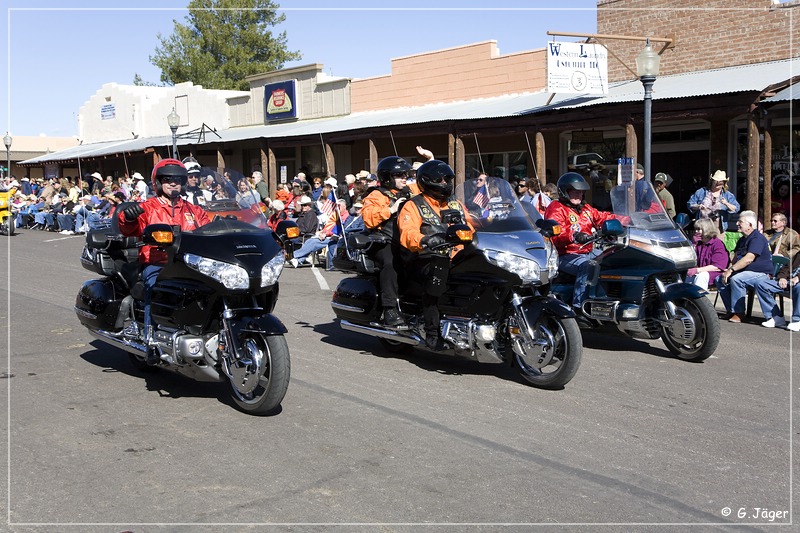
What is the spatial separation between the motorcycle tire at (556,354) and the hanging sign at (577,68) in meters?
11.8

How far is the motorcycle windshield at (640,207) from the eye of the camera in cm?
806

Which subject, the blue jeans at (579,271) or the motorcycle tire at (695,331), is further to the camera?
the blue jeans at (579,271)

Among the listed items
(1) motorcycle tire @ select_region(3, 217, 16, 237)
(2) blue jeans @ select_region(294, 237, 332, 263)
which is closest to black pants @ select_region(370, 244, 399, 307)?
(2) blue jeans @ select_region(294, 237, 332, 263)

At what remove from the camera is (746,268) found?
34.0ft

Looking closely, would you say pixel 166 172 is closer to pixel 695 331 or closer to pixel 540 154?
pixel 695 331

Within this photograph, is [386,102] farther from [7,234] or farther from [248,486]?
[248,486]

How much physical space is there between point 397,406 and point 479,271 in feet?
4.44

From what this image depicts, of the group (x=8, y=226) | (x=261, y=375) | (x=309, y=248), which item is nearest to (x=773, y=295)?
(x=261, y=375)

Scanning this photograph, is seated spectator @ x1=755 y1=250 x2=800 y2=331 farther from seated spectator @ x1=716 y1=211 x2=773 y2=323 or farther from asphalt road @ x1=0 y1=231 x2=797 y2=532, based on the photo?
asphalt road @ x1=0 y1=231 x2=797 y2=532

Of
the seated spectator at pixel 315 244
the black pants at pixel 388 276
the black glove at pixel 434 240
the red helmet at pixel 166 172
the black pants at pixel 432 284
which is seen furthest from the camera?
the seated spectator at pixel 315 244

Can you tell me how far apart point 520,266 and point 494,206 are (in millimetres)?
736

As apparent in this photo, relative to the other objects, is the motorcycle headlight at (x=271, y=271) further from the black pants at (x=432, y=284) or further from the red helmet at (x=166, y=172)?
the black pants at (x=432, y=284)

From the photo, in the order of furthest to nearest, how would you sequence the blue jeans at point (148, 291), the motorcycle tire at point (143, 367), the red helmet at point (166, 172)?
1. the motorcycle tire at point (143, 367)
2. the red helmet at point (166, 172)
3. the blue jeans at point (148, 291)

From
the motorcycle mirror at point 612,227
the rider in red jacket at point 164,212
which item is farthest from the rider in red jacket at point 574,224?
the rider in red jacket at point 164,212
